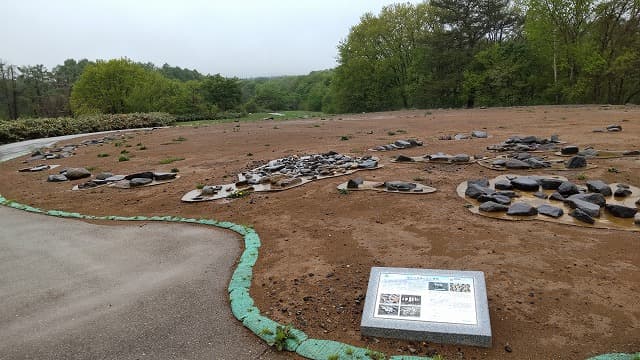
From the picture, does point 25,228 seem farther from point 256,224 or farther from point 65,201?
point 256,224

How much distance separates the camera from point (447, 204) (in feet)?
21.8

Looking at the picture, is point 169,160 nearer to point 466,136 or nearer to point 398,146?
point 398,146

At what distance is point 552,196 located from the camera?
21.4 ft

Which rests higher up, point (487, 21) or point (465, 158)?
point (487, 21)

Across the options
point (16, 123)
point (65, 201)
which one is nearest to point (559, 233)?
point (65, 201)

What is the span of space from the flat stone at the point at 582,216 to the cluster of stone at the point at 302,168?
4.53m

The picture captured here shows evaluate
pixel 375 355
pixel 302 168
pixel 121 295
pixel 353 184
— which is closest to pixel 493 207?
pixel 353 184

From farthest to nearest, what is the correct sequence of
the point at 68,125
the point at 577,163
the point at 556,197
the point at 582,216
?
1. the point at 68,125
2. the point at 577,163
3. the point at 556,197
4. the point at 582,216

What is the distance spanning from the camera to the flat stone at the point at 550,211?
5.75 metres

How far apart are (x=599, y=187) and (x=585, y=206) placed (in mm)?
1194

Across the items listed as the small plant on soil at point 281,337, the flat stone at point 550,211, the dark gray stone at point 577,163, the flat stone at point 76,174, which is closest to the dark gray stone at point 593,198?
the flat stone at point 550,211

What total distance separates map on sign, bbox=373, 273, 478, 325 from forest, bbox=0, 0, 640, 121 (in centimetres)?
3320

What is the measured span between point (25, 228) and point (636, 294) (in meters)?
8.64

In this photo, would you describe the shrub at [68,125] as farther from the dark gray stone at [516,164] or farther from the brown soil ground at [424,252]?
the dark gray stone at [516,164]
